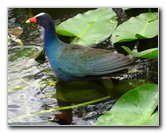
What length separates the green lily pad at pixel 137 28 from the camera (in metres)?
3.03

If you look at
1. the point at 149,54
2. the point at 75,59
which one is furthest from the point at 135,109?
the point at 75,59

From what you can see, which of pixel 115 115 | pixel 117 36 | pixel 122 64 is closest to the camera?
pixel 115 115

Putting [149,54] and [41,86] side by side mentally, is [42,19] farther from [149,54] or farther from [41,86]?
[149,54]

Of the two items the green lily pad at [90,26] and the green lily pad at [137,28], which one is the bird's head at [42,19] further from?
the green lily pad at [137,28]

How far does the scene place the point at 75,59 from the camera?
2928mm

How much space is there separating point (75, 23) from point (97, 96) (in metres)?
0.55

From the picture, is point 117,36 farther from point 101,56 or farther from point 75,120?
point 75,120

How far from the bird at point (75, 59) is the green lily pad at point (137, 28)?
20 cm

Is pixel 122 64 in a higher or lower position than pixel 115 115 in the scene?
higher

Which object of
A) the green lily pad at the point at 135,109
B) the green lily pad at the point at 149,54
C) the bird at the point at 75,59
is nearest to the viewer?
the green lily pad at the point at 135,109

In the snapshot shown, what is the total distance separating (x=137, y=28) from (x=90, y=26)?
10.6 inches

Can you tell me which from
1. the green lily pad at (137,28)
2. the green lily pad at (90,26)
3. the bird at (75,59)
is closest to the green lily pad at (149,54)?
the bird at (75,59)
